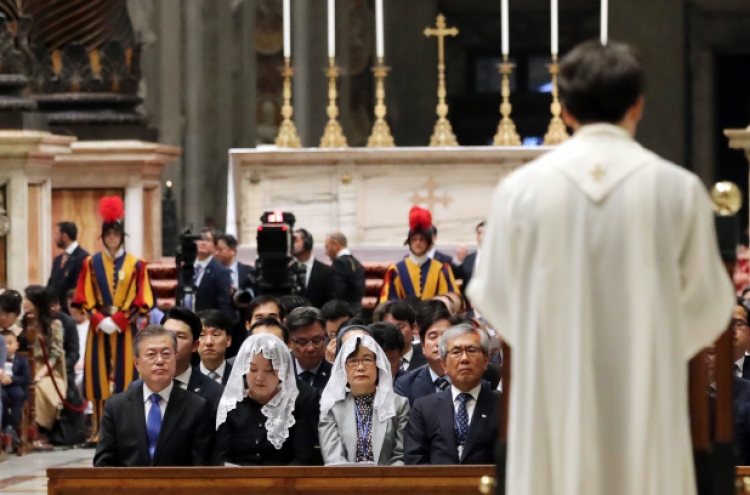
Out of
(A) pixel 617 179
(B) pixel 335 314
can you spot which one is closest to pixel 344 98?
(B) pixel 335 314

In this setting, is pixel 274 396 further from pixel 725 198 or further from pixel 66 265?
pixel 66 265

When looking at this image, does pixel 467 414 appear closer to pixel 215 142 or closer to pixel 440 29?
pixel 440 29

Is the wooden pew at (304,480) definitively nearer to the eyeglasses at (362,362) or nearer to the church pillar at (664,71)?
the eyeglasses at (362,362)

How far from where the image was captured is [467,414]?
809 cm

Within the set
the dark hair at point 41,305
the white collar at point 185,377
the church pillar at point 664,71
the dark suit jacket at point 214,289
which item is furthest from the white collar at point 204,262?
the church pillar at point 664,71

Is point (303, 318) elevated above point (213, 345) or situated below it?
above

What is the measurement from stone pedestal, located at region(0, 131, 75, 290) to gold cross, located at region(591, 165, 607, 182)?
1058cm

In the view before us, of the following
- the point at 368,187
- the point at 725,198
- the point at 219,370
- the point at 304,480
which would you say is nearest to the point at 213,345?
the point at 219,370

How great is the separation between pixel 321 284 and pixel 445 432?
6.26 m

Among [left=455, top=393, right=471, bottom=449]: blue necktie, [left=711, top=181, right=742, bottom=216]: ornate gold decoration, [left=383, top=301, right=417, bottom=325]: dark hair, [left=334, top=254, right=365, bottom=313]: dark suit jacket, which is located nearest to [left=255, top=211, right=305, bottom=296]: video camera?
[left=383, top=301, right=417, bottom=325]: dark hair

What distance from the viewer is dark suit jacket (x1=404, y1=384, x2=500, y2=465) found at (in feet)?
26.1

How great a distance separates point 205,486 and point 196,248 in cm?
709

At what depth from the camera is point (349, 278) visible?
568 inches

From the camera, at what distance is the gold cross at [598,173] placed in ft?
15.2
